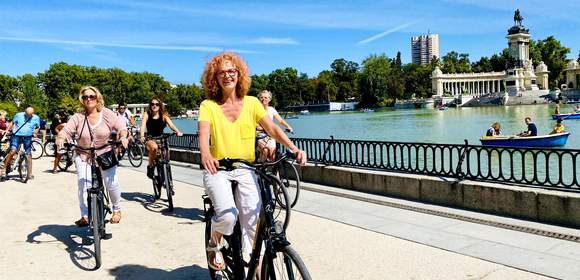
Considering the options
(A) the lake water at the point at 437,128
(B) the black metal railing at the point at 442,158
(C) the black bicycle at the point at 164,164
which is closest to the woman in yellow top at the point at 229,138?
(C) the black bicycle at the point at 164,164

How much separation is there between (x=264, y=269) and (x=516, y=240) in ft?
12.2

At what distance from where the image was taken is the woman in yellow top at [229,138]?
12.4ft

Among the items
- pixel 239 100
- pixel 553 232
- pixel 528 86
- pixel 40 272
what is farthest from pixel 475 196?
pixel 528 86

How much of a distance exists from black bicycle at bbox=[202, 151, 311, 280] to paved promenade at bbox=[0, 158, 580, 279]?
43.8 inches

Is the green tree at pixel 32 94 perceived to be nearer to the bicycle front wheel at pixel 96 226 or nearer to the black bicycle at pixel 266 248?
the bicycle front wheel at pixel 96 226

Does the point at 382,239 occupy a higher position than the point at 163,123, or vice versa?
the point at 163,123

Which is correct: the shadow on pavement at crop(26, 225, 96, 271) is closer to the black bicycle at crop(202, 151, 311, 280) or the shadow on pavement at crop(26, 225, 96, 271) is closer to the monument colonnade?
the black bicycle at crop(202, 151, 311, 280)

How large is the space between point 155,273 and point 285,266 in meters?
2.42

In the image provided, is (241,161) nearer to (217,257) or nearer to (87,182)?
(217,257)

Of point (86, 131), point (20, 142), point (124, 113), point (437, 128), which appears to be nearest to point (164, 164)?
point (86, 131)

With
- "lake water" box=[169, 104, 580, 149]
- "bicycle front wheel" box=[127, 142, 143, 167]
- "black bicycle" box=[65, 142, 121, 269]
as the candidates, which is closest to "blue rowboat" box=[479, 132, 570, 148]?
"lake water" box=[169, 104, 580, 149]

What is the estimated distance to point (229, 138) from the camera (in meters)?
3.91

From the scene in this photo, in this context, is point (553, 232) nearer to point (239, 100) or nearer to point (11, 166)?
point (239, 100)

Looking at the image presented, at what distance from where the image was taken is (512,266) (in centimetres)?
502
